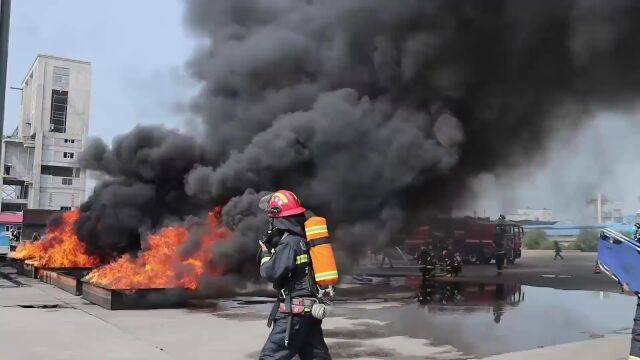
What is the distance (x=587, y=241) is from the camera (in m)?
36.1

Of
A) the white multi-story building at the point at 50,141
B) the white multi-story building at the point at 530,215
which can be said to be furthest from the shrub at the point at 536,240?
the white multi-story building at the point at 50,141

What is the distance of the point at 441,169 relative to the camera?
14375 millimetres

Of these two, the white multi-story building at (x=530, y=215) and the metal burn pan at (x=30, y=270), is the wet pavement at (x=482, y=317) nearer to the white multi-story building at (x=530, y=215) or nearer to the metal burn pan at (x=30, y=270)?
the metal burn pan at (x=30, y=270)

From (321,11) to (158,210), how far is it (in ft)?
23.6

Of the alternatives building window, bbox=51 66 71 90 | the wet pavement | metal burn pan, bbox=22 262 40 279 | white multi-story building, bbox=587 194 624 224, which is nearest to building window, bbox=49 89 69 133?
building window, bbox=51 66 71 90

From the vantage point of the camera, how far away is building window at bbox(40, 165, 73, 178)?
5388 cm

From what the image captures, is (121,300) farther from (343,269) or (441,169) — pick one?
(441,169)

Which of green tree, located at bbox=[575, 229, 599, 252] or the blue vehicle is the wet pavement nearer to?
the blue vehicle

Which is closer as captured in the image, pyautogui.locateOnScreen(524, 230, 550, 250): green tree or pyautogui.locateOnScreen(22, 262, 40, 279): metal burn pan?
pyautogui.locateOnScreen(22, 262, 40, 279): metal burn pan

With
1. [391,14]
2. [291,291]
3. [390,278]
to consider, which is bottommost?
[390,278]

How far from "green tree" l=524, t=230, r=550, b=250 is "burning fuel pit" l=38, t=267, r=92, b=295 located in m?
27.4

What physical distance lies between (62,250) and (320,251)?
17.1m

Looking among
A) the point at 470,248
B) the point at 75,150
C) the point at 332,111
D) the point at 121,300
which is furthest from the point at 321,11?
the point at 75,150

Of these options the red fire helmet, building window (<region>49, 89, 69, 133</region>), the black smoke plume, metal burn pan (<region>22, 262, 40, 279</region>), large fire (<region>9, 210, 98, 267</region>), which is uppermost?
building window (<region>49, 89, 69, 133</region>)
